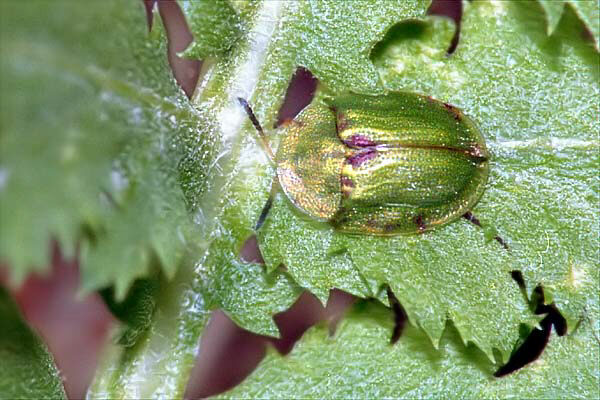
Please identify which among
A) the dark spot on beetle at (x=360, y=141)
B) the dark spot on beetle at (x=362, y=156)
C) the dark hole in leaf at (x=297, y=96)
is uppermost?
the dark spot on beetle at (x=360, y=141)

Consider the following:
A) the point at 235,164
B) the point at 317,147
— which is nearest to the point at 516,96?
the point at 317,147

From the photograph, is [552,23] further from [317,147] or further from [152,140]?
[152,140]

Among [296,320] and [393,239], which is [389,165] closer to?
[393,239]

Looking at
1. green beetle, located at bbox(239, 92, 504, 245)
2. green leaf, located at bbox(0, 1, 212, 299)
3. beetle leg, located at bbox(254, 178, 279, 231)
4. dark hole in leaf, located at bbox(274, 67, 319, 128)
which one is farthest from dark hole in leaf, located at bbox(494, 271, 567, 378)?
green leaf, located at bbox(0, 1, 212, 299)

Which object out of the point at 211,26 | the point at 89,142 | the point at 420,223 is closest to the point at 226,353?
the point at 420,223

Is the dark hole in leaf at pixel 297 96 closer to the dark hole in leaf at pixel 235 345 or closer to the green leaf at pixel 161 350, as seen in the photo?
the green leaf at pixel 161 350

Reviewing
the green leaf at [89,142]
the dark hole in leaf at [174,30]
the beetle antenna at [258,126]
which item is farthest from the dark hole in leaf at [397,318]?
the dark hole in leaf at [174,30]
